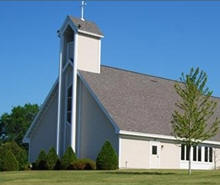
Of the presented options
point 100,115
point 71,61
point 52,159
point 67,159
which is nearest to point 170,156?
point 100,115

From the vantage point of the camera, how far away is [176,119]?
108 feet

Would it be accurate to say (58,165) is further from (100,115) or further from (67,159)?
(100,115)

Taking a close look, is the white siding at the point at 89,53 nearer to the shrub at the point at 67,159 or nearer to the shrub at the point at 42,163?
the shrub at the point at 67,159

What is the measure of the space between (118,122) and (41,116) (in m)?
9.60

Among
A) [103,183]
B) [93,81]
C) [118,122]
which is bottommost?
[103,183]

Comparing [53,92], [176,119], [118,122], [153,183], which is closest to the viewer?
[153,183]

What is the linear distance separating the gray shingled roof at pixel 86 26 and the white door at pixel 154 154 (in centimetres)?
972

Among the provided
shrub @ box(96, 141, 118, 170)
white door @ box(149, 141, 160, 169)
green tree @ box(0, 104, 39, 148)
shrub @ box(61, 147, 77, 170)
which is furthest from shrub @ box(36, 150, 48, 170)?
green tree @ box(0, 104, 39, 148)

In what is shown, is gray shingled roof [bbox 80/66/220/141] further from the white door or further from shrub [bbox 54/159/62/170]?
shrub [bbox 54/159/62/170]

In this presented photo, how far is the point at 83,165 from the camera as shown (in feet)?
131

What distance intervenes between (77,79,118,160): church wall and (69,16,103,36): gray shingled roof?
4279mm

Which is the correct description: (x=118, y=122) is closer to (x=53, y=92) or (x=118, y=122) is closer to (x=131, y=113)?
(x=131, y=113)

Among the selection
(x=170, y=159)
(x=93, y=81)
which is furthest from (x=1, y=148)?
(x=170, y=159)

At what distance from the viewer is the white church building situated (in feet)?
139
